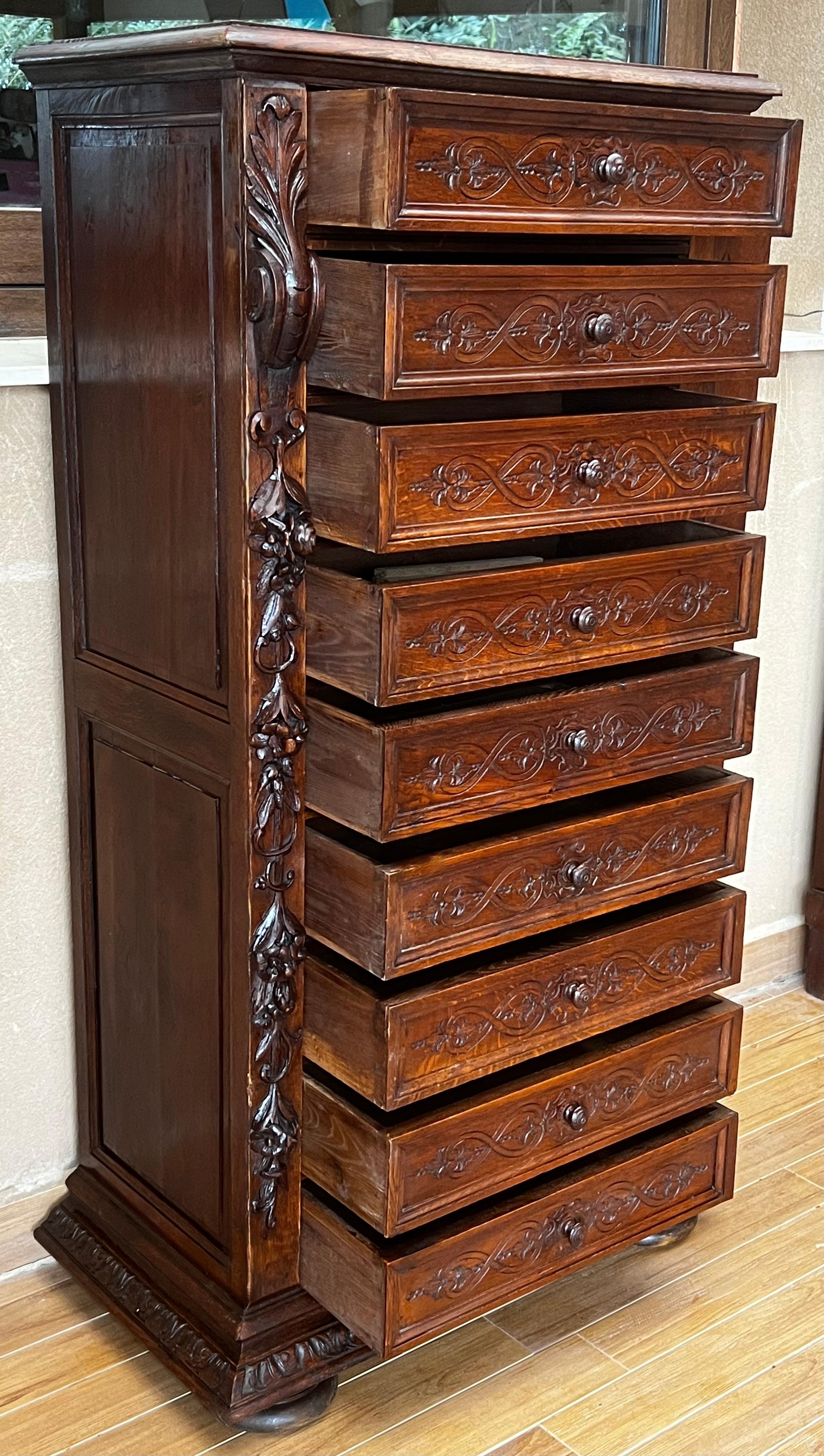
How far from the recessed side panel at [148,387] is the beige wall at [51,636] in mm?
→ 85

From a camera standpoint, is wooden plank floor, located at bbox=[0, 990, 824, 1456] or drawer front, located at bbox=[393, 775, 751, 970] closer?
drawer front, located at bbox=[393, 775, 751, 970]

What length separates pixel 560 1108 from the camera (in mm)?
1579

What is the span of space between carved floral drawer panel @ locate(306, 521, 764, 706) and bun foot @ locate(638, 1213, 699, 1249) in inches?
30.0

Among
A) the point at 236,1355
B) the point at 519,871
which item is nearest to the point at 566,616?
the point at 519,871

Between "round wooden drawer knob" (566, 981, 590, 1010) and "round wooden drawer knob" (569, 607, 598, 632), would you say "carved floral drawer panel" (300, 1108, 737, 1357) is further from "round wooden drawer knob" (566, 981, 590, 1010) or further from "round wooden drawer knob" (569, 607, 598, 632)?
"round wooden drawer knob" (569, 607, 598, 632)

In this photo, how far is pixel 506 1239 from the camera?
1554mm

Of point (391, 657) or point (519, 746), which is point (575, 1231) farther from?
point (391, 657)

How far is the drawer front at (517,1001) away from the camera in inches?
55.5

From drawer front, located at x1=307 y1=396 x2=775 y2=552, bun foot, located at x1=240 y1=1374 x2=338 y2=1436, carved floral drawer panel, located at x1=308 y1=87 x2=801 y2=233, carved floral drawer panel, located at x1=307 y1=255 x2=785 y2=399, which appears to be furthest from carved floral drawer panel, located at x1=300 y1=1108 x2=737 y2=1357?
carved floral drawer panel, located at x1=308 y1=87 x2=801 y2=233

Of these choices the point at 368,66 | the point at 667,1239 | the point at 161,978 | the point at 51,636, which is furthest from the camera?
the point at 667,1239

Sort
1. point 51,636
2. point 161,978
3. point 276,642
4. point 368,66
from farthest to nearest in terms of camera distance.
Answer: point 51,636 < point 161,978 < point 276,642 < point 368,66

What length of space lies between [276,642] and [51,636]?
1.43 ft

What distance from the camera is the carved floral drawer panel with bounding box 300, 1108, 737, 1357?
147 cm

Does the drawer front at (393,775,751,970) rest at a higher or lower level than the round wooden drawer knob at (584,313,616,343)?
lower
